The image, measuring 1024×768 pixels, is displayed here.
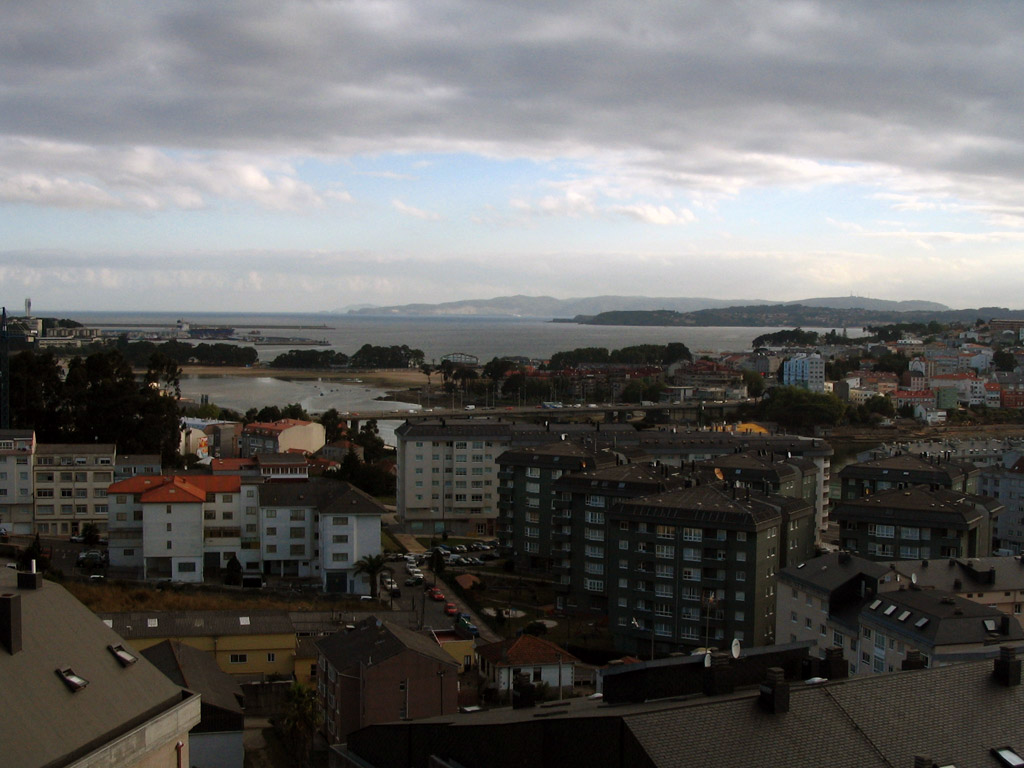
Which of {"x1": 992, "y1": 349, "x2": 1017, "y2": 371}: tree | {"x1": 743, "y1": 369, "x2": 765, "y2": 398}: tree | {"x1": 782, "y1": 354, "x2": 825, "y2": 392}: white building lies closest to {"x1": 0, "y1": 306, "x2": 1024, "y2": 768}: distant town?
{"x1": 743, "y1": 369, "x2": 765, "y2": 398}: tree

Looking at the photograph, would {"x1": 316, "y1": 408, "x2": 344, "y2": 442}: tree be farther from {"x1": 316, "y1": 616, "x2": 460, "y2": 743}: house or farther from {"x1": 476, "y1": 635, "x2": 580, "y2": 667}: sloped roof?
{"x1": 316, "y1": 616, "x2": 460, "y2": 743}: house

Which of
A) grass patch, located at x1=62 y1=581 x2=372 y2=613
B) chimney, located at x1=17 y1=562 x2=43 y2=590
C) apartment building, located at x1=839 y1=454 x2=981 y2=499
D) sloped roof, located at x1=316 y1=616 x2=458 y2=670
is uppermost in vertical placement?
chimney, located at x1=17 y1=562 x2=43 y2=590

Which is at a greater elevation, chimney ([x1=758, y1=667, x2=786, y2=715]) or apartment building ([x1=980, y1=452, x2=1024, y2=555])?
chimney ([x1=758, y1=667, x2=786, y2=715])

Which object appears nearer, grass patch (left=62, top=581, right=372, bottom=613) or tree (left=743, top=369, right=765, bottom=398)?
grass patch (left=62, top=581, right=372, bottom=613)

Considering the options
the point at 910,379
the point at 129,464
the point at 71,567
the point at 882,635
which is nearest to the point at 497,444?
the point at 129,464

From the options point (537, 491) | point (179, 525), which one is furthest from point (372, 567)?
point (537, 491)

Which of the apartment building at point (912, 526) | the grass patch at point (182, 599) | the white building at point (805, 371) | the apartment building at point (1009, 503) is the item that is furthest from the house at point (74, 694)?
the white building at point (805, 371)

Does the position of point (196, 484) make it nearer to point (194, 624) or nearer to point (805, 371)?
point (194, 624)

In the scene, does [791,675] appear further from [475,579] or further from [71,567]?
[71,567]
